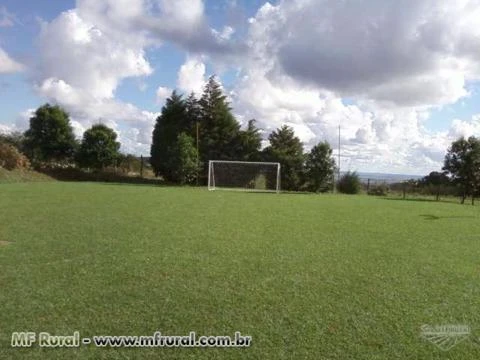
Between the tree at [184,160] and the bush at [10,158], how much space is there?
826cm

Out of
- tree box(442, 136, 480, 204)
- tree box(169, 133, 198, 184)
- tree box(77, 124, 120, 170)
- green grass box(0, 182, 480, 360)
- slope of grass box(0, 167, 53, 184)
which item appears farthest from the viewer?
tree box(77, 124, 120, 170)

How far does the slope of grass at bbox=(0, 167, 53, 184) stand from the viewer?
21941mm

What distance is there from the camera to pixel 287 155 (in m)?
27.5

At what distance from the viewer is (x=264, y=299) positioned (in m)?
4.29

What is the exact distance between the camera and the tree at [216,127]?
96.1 ft

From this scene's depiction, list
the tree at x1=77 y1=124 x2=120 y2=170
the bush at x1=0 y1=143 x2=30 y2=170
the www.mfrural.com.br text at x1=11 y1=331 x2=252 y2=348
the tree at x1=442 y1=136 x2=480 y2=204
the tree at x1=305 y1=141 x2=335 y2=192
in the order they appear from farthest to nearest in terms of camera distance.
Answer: the tree at x1=77 y1=124 x2=120 y2=170, the tree at x1=305 y1=141 x2=335 y2=192, the bush at x1=0 y1=143 x2=30 y2=170, the tree at x1=442 y1=136 x2=480 y2=204, the www.mfrural.com.br text at x1=11 y1=331 x2=252 y2=348

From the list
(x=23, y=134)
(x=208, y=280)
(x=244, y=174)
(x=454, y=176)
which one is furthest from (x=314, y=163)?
(x=208, y=280)

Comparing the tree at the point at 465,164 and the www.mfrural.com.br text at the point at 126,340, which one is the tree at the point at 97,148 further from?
the www.mfrural.com.br text at the point at 126,340

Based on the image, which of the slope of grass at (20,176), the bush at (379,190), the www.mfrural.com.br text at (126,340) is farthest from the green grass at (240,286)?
A: the bush at (379,190)

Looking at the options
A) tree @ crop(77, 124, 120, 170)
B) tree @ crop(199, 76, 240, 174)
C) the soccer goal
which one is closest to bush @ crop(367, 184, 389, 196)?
the soccer goal

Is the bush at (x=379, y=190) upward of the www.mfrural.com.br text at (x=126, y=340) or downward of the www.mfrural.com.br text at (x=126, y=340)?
upward

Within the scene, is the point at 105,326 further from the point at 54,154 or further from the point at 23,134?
the point at 23,134

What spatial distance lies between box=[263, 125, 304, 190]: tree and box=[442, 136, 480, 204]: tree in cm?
859

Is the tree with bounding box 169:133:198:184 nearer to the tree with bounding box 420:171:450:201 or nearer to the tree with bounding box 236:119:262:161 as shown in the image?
the tree with bounding box 236:119:262:161
